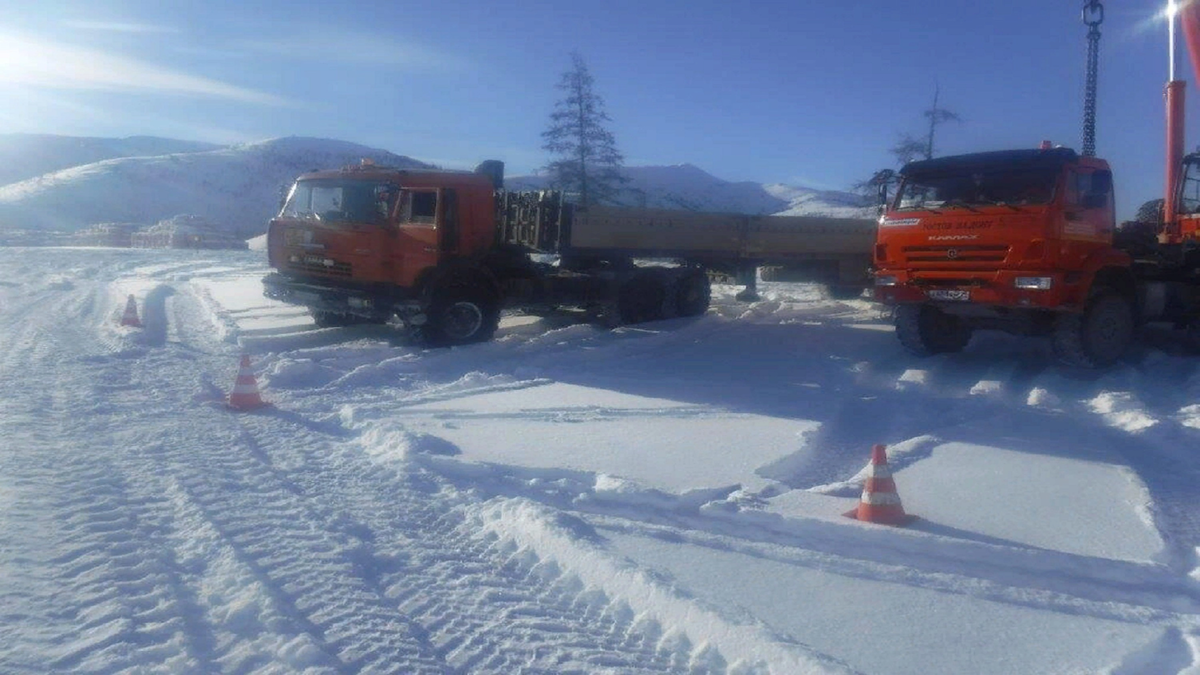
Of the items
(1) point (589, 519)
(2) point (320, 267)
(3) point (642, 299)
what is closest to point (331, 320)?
(2) point (320, 267)

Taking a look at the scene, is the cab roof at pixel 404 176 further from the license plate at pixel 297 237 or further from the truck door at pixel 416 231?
→ the license plate at pixel 297 237

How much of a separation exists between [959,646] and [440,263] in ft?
31.6

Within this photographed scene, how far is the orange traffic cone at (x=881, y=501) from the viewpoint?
550cm

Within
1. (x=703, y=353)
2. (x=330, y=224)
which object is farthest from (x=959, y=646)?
(x=330, y=224)

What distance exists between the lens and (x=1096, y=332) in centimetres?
1068

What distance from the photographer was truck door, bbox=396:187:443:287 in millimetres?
12578

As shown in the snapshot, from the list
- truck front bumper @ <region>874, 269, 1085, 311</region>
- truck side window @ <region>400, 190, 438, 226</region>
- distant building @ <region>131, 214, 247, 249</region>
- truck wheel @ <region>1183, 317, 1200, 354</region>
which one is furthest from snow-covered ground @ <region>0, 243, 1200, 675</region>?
distant building @ <region>131, 214, 247, 249</region>

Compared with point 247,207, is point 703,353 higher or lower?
lower

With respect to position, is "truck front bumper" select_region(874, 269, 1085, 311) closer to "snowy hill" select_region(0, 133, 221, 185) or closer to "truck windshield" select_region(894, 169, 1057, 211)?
"truck windshield" select_region(894, 169, 1057, 211)

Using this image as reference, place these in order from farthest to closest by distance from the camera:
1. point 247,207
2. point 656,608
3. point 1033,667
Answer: point 247,207 → point 656,608 → point 1033,667

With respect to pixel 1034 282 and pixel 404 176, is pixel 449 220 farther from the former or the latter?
pixel 1034 282

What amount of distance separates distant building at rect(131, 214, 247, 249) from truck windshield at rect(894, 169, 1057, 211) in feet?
144

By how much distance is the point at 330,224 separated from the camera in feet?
42.2

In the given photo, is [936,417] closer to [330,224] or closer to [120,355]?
[330,224]
